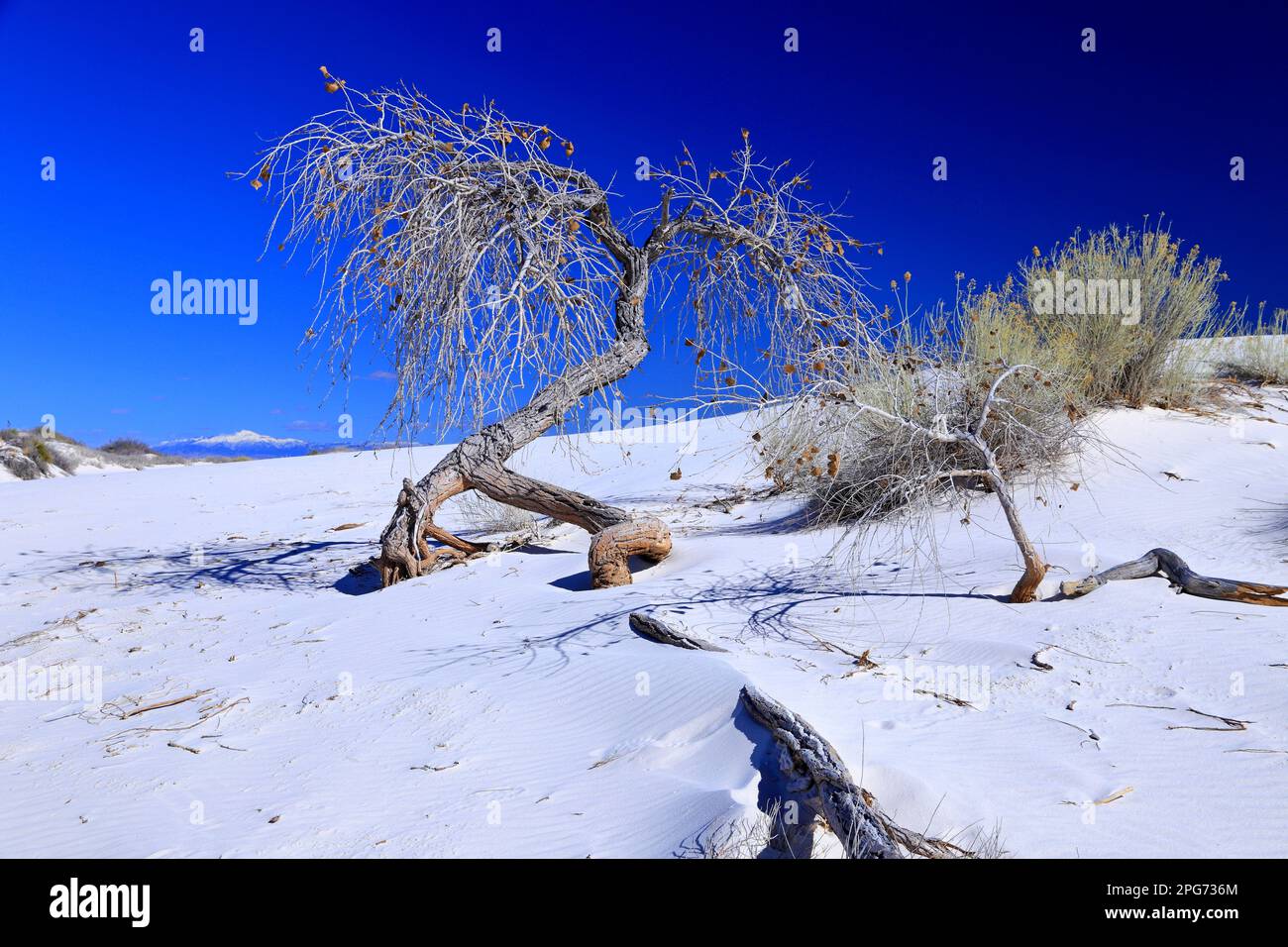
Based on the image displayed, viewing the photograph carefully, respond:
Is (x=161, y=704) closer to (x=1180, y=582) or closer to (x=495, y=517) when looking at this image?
(x=495, y=517)

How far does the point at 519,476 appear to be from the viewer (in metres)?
8.38

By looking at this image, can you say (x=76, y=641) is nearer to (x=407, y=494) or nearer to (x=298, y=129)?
(x=407, y=494)

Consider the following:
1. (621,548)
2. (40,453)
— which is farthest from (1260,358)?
(40,453)

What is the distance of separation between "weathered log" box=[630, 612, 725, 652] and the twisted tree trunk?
2070mm

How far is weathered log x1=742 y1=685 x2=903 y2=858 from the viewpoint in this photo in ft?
8.86

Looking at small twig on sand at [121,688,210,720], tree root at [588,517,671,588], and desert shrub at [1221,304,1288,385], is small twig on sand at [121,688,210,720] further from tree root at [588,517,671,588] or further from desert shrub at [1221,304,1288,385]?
desert shrub at [1221,304,1288,385]

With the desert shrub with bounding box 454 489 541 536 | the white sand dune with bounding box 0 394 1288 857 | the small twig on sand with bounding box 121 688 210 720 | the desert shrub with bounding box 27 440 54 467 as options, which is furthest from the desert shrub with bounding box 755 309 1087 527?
the desert shrub with bounding box 27 440 54 467

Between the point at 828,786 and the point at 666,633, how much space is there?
7.44 feet

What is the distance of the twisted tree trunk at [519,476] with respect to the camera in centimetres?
792

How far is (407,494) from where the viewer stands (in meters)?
7.87

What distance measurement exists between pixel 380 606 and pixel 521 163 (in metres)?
4.04

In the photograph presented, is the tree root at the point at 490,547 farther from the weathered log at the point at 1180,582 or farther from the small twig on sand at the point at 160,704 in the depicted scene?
the weathered log at the point at 1180,582

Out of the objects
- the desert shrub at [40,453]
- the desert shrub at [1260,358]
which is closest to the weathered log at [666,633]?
the desert shrub at [1260,358]
